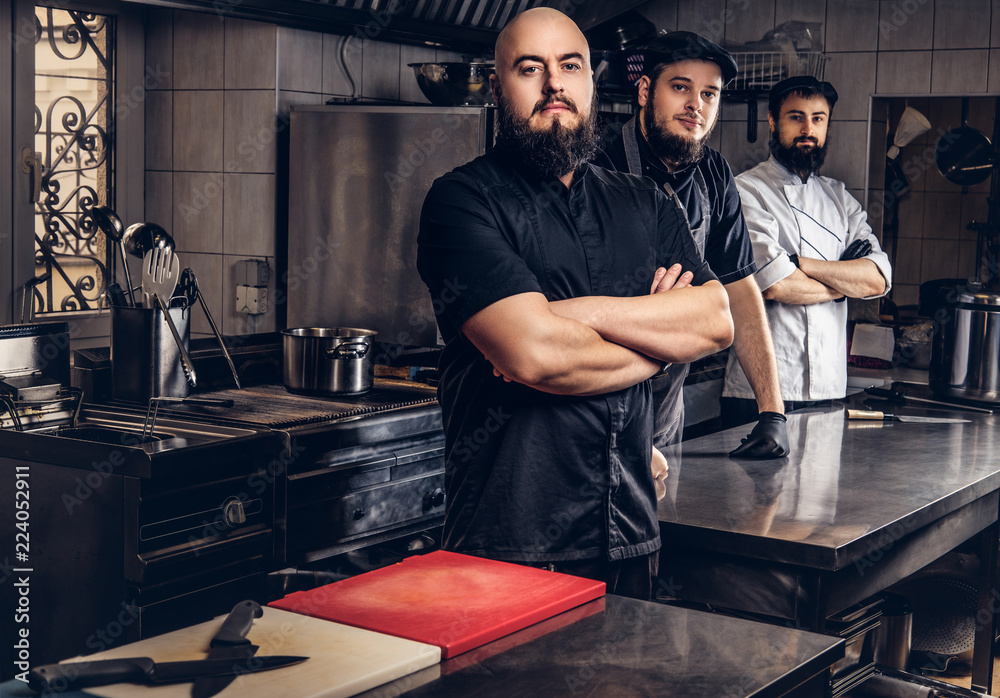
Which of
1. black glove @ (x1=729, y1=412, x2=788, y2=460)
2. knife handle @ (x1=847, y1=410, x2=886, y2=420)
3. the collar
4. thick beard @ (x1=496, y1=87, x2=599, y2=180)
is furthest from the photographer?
the collar

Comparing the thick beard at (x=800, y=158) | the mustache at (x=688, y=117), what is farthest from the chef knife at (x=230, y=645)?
the thick beard at (x=800, y=158)

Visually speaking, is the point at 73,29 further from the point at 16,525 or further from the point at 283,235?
the point at 16,525

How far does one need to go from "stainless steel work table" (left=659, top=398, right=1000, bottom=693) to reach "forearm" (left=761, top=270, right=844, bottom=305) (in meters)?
0.62

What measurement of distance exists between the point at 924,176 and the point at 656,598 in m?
3.88

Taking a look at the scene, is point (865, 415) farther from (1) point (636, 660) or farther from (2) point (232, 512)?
(1) point (636, 660)

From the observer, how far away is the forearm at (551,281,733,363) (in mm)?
1663

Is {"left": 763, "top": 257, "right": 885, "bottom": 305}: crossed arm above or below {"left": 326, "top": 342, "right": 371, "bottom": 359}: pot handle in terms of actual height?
above

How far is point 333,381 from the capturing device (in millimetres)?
2652

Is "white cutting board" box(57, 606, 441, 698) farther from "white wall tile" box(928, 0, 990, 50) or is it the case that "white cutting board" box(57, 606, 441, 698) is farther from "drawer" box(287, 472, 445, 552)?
"white wall tile" box(928, 0, 990, 50)

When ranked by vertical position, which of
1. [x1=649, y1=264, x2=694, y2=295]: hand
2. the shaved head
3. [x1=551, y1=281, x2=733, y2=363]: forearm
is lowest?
[x1=551, y1=281, x2=733, y2=363]: forearm

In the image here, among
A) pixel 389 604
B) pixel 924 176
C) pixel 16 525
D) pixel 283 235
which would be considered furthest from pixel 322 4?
pixel 924 176

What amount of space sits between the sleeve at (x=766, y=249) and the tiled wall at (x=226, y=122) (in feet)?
4.63

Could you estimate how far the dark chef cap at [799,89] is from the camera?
3.49m

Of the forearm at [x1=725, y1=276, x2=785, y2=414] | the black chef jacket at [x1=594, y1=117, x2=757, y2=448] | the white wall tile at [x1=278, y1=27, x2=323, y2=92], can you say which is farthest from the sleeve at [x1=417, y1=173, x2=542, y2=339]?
the white wall tile at [x1=278, y1=27, x2=323, y2=92]
